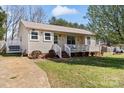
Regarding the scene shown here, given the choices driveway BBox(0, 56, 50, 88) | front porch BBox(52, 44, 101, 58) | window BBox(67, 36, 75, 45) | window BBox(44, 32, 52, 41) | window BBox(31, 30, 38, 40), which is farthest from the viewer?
window BBox(67, 36, 75, 45)

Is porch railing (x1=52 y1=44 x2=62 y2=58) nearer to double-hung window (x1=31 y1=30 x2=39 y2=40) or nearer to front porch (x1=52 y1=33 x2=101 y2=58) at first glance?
front porch (x1=52 y1=33 x2=101 y2=58)

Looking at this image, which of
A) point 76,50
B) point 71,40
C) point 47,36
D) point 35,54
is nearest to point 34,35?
point 47,36

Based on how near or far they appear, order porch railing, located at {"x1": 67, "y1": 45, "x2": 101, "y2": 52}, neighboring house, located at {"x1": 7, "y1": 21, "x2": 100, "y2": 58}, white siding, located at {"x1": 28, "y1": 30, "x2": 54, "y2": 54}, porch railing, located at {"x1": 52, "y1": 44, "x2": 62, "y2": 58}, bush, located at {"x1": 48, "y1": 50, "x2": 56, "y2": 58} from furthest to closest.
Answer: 1. porch railing, located at {"x1": 67, "y1": 45, "x2": 101, "y2": 52}
2. bush, located at {"x1": 48, "y1": 50, "x2": 56, "y2": 58}
3. porch railing, located at {"x1": 52, "y1": 44, "x2": 62, "y2": 58}
4. neighboring house, located at {"x1": 7, "y1": 21, "x2": 100, "y2": 58}
5. white siding, located at {"x1": 28, "y1": 30, "x2": 54, "y2": 54}

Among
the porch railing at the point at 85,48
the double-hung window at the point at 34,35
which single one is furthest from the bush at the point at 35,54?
the porch railing at the point at 85,48

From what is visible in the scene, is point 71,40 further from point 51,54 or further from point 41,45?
point 41,45

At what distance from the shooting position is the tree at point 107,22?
17406mm

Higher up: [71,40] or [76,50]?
[71,40]

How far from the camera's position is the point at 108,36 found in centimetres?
1889

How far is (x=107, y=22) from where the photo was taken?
714 inches

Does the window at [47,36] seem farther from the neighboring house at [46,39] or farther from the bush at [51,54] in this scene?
the bush at [51,54]

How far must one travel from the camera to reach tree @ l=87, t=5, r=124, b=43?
17.4 metres

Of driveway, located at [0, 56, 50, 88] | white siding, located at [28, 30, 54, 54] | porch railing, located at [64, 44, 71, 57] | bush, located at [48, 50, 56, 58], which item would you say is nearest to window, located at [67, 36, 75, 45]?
porch railing, located at [64, 44, 71, 57]

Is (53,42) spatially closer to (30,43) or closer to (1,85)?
(30,43)
